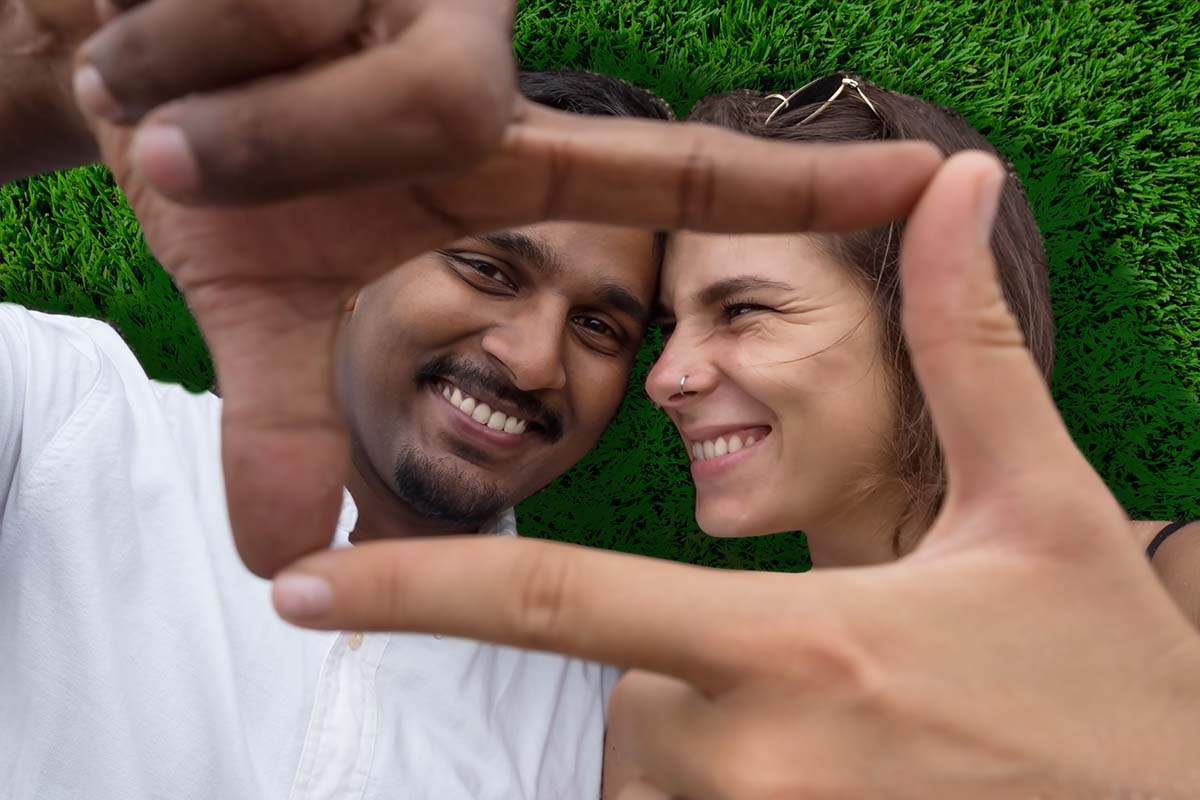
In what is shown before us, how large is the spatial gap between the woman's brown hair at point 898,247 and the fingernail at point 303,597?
1079 mm

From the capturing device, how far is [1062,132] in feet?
6.18

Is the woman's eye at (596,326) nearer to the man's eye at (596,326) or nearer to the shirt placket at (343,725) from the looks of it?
the man's eye at (596,326)

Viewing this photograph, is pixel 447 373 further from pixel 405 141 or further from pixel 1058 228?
pixel 1058 228

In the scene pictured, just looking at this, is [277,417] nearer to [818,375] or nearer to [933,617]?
[933,617]

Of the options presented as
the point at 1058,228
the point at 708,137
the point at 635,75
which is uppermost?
the point at 708,137

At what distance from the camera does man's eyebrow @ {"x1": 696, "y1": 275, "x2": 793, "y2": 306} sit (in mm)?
1386

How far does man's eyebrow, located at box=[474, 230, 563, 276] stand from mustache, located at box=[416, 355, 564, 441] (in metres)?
0.21

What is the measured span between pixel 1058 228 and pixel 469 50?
1.77 metres

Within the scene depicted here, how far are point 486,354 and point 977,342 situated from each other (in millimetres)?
1041

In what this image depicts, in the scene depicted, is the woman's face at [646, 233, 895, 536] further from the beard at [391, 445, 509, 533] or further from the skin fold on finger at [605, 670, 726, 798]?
the skin fold on finger at [605, 670, 726, 798]

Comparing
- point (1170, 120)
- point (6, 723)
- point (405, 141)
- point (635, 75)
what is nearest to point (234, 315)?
point (405, 141)

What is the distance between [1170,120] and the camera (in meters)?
1.88

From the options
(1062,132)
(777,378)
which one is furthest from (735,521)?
(1062,132)

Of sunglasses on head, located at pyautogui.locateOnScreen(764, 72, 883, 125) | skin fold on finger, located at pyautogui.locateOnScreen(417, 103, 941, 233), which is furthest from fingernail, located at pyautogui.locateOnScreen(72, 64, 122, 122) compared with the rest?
sunglasses on head, located at pyautogui.locateOnScreen(764, 72, 883, 125)
